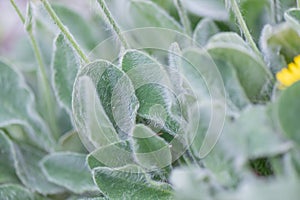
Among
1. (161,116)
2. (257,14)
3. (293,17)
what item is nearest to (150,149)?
(161,116)

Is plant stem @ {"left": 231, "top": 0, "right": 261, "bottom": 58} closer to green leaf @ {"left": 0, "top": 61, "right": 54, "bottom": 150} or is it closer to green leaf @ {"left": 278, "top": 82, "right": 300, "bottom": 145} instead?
green leaf @ {"left": 278, "top": 82, "right": 300, "bottom": 145}

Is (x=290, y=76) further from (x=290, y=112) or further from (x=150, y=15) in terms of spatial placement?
(x=150, y=15)

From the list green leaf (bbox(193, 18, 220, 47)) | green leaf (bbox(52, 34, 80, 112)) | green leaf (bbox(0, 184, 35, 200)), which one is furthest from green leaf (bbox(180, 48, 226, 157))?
green leaf (bbox(0, 184, 35, 200))

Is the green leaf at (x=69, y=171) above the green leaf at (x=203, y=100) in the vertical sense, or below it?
below

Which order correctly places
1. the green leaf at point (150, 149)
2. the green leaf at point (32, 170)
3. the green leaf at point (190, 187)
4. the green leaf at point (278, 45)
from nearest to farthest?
1. the green leaf at point (190, 187)
2. the green leaf at point (150, 149)
3. the green leaf at point (278, 45)
4. the green leaf at point (32, 170)

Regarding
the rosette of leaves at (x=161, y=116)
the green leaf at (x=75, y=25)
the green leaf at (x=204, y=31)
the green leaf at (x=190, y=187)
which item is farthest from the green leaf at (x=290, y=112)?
the green leaf at (x=75, y=25)

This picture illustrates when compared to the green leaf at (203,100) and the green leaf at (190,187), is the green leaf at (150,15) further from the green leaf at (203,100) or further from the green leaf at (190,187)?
the green leaf at (190,187)

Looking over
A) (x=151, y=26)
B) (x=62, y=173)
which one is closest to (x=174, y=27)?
(x=151, y=26)
